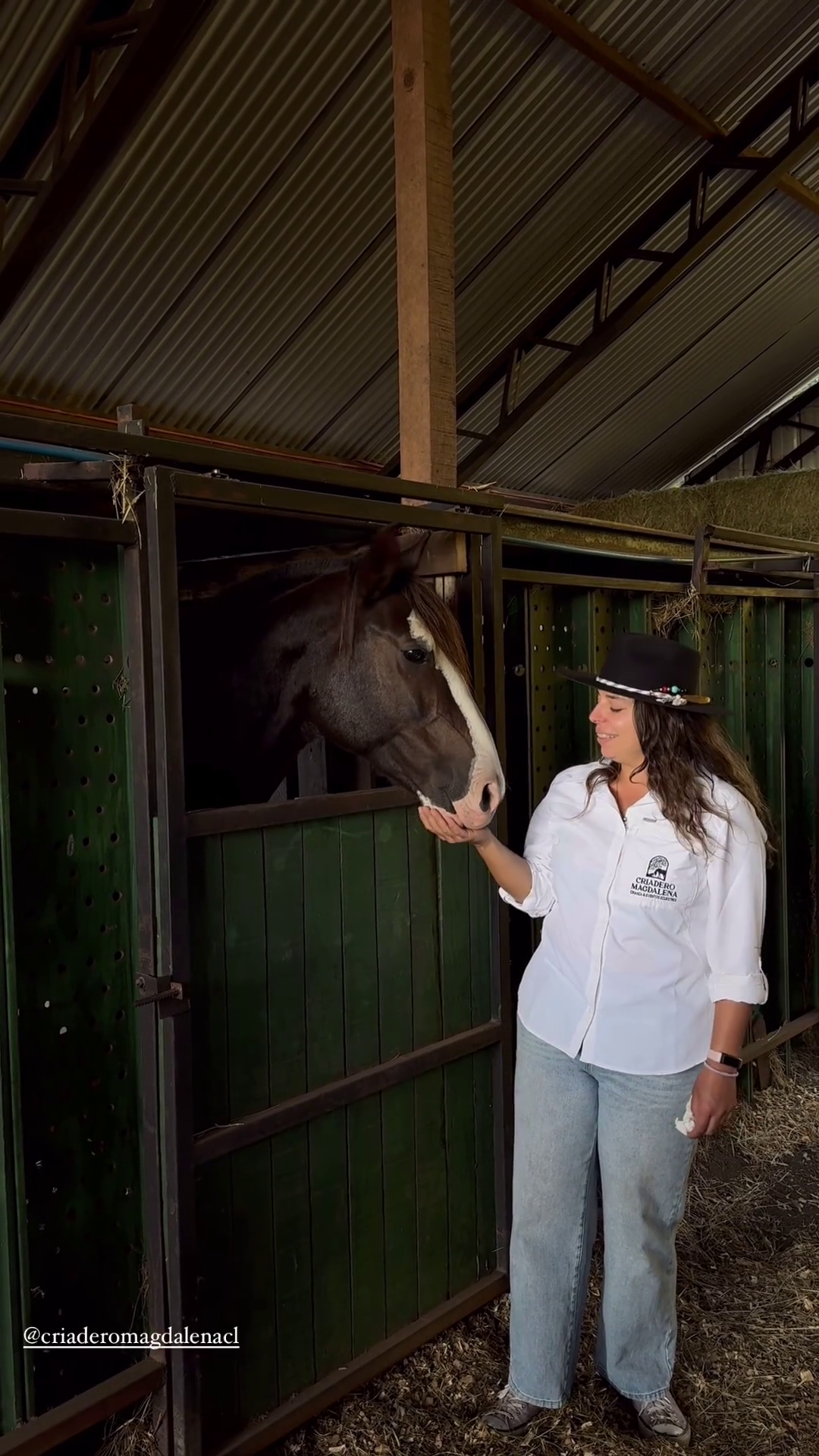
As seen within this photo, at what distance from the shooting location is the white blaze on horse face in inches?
77.1

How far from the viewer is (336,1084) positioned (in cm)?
205

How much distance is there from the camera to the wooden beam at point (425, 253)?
2.56 metres

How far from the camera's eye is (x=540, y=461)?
9414 millimetres

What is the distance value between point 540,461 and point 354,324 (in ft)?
11.4

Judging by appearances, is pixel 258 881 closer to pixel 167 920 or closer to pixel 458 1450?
pixel 167 920

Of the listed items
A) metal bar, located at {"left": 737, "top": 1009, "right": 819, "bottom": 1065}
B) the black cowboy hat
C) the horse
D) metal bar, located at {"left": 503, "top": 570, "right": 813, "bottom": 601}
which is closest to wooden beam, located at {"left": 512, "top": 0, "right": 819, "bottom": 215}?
metal bar, located at {"left": 503, "top": 570, "right": 813, "bottom": 601}

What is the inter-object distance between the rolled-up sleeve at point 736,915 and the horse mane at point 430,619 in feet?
2.00

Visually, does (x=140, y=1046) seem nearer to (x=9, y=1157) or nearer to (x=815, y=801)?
(x=9, y=1157)

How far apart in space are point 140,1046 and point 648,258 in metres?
6.67

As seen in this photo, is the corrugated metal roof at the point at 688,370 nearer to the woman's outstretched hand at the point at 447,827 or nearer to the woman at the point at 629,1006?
the woman at the point at 629,1006

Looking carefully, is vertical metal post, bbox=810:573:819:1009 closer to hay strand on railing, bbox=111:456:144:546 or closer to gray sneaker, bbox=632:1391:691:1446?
gray sneaker, bbox=632:1391:691:1446

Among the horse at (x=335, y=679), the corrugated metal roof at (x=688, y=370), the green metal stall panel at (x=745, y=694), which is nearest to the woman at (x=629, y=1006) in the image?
the horse at (x=335, y=679)

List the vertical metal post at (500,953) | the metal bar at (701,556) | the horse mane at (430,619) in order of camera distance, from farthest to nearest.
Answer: the metal bar at (701,556) → the vertical metal post at (500,953) → the horse mane at (430,619)

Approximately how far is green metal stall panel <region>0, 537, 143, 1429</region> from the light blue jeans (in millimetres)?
763
